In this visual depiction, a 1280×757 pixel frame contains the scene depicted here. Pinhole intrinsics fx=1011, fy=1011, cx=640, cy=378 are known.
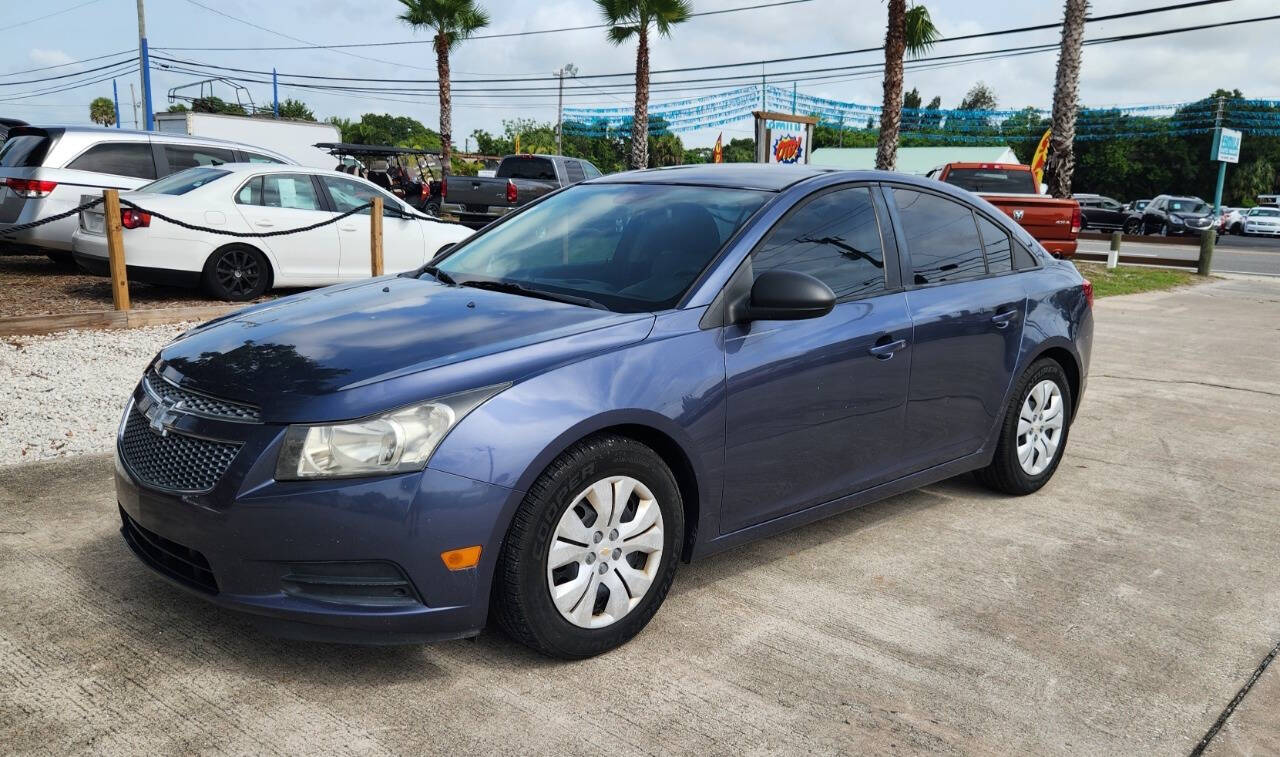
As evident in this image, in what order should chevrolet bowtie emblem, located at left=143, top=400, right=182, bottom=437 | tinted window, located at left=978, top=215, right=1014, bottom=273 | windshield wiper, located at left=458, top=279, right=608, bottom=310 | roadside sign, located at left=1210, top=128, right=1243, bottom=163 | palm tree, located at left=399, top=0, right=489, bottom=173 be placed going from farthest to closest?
1. roadside sign, located at left=1210, top=128, right=1243, bottom=163
2. palm tree, located at left=399, top=0, right=489, bottom=173
3. tinted window, located at left=978, top=215, right=1014, bottom=273
4. windshield wiper, located at left=458, top=279, right=608, bottom=310
5. chevrolet bowtie emblem, located at left=143, top=400, right=182, bottom=437

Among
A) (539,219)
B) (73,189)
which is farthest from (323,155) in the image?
(539,219)

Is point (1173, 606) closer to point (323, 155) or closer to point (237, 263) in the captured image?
point (237, 263)

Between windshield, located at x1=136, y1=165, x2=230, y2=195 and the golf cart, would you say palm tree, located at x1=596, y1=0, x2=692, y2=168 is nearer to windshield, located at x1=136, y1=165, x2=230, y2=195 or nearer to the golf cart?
the golf cart

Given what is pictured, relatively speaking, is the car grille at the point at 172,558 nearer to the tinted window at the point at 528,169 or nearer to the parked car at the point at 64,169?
the parked car at the point at 64,169

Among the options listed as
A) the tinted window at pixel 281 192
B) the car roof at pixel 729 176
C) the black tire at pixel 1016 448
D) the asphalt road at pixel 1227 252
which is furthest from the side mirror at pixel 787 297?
the asphalt road at pixel 1227 252

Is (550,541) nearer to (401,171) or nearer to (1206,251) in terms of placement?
(1206,251)

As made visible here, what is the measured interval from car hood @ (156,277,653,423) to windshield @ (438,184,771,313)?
222 mm

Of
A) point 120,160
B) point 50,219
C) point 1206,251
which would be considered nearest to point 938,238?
point 50,219

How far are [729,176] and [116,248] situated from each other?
256 inches

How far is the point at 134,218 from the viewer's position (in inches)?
373

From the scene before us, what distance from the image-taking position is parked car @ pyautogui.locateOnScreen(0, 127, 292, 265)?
1090 centimetres

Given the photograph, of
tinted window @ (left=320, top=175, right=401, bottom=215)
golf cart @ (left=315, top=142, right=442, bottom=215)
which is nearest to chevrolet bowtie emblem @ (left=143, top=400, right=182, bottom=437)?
tinted window @ (left=320, top=175, right=401, bottom=215)

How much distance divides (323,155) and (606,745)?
27.2 m

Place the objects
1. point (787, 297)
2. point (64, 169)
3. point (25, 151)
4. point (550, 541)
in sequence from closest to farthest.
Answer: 1. point (550, 541)
2. point (787, 297)
3. point (64, 169)
4. point (25, 151)
